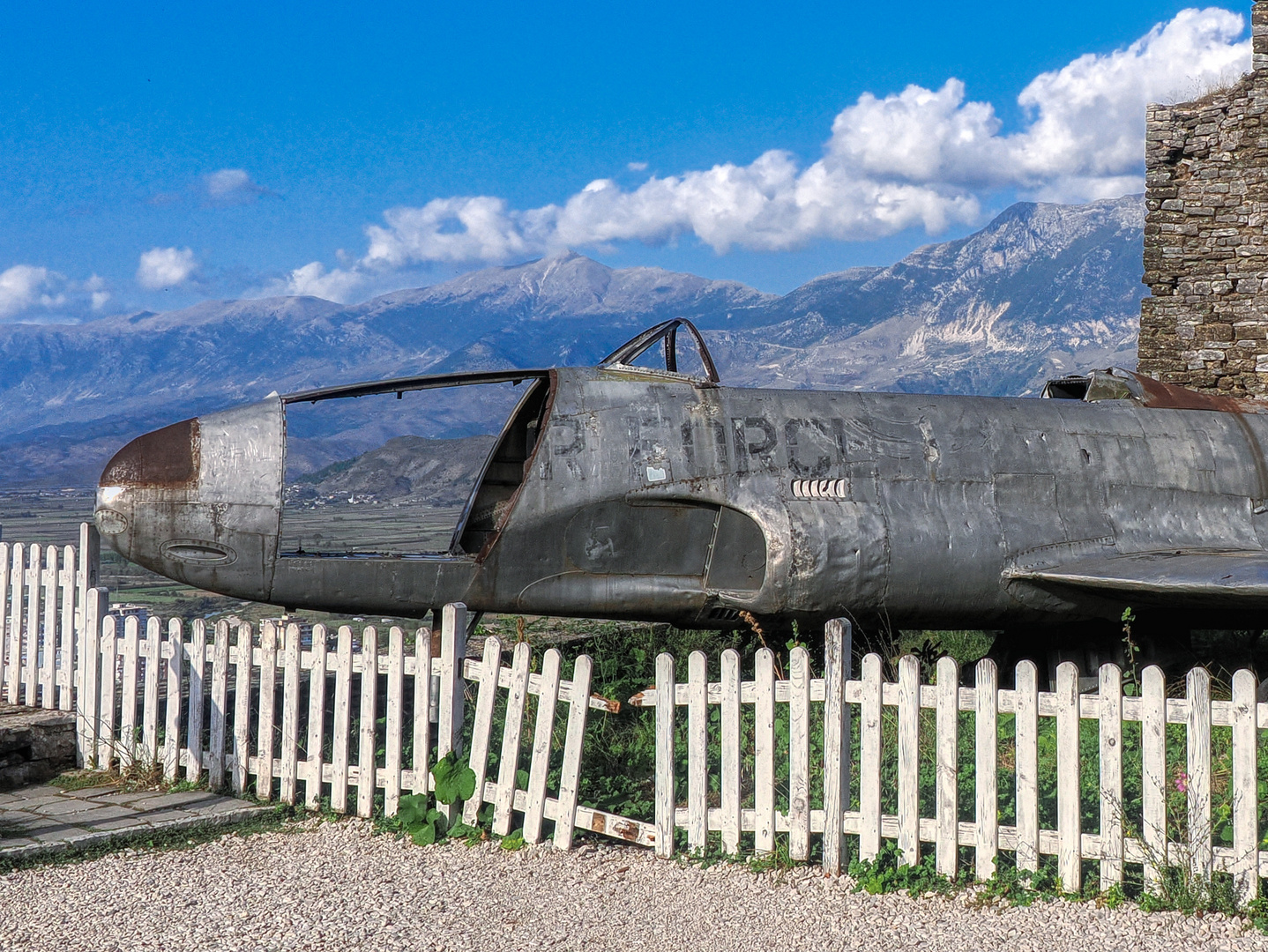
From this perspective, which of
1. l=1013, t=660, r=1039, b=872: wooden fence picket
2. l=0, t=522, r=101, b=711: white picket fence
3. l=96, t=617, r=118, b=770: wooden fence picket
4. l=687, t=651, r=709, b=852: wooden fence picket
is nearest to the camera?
l=1013, t=660, r=1039, b=872: wooden fence picket

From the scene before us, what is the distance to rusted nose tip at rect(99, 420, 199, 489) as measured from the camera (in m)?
7.03

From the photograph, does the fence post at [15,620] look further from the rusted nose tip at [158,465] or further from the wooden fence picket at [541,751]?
the wooden fence picket at [541,751]

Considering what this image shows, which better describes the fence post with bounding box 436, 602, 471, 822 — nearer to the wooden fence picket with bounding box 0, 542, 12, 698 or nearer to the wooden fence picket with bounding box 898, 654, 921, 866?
the wooden fence picket with bounding box 898, 654, 921, 866

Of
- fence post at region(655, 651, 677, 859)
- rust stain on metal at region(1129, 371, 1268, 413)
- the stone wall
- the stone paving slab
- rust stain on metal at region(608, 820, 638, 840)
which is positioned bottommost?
the stone paving slab

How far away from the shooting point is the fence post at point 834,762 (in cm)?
538

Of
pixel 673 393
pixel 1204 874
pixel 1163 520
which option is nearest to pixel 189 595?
pixel 673 393

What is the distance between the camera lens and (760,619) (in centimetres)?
765

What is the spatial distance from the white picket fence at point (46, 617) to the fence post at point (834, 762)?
208 inches

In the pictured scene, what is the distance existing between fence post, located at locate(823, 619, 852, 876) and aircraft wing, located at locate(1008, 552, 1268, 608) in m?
2.73

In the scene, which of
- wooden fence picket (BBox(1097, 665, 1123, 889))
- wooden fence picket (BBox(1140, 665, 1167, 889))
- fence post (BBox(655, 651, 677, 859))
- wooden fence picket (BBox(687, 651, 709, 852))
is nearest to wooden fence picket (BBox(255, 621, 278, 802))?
fence post (BBox(655, 651, 677, 859))

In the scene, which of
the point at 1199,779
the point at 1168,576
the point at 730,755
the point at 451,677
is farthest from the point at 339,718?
the point at 1168,576

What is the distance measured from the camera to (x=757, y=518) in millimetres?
7461

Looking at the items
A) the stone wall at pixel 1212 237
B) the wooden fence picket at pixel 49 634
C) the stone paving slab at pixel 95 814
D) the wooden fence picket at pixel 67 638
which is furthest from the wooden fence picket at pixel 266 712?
the stone wall at pixel 1212 237

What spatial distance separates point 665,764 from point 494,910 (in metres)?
1.15
